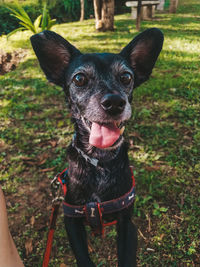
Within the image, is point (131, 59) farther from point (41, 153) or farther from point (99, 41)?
point (99, 41)

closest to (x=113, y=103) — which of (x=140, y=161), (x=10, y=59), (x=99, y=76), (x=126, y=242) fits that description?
(x=99, y=76)

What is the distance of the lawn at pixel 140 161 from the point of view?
2.37m

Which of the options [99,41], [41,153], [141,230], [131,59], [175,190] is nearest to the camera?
[131,59]

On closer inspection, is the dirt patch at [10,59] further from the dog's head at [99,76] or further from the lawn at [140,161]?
the dog's head at [99,76]

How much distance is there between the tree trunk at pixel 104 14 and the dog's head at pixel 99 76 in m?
8.38

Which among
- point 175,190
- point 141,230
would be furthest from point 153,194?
point 141,230

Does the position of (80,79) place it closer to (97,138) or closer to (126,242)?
(97,138)

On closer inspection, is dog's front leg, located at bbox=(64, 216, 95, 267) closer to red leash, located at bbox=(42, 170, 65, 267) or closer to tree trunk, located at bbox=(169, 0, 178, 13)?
red leash, located at bbox=(42, 170, 65, 267)

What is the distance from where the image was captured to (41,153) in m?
3.60

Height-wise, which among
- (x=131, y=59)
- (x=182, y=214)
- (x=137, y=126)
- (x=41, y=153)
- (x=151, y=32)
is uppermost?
(x=151, y=32)

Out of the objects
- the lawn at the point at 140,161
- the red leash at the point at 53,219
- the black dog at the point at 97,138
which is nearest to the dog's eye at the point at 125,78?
the black dog at the point at 97,138

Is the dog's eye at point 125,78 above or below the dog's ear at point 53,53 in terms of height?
below

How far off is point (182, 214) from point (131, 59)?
1914 millimetres

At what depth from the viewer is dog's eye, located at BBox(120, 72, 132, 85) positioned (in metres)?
2.04
